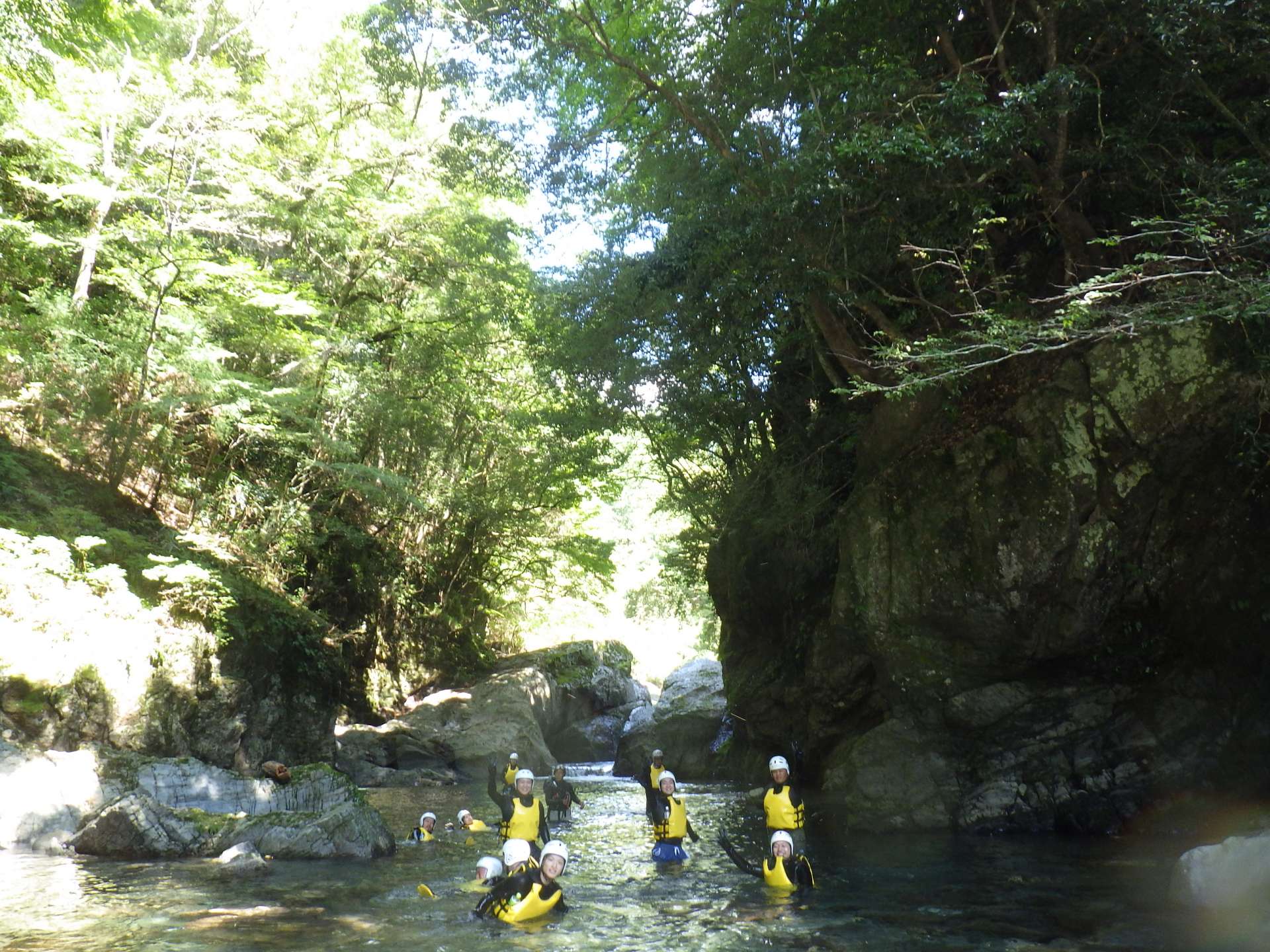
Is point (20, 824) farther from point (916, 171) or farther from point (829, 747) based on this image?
point (916, 171)

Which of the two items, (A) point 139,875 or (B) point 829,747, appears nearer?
(A) point 139,875

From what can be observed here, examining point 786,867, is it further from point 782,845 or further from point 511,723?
point 511,723

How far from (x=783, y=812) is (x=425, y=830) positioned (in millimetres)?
4771

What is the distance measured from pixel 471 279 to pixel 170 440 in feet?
24.8

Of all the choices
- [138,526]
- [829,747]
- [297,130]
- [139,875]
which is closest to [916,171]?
[829,747]

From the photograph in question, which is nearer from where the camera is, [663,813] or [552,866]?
[552,866]

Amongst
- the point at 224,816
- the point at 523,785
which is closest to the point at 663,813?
the point at 523,785

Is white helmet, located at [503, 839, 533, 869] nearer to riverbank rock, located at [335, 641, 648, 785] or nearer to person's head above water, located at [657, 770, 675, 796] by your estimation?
person's head above water, located at [657, 770, 675, 796]

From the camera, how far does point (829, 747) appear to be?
47.8ft

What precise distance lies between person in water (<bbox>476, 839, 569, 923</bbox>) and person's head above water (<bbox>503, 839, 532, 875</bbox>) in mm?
147

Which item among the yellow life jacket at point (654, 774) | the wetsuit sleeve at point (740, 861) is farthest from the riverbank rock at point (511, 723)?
the wetsuit sleeve at point (740, 861)

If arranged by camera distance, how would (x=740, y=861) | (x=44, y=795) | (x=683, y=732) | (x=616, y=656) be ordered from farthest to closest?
(x=616, y=656) → (x=683, y=732) → (x=44, y=795) → (x=740, y=861)

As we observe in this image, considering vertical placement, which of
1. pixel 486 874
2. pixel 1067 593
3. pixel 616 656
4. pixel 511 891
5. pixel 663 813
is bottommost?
pixel 663 813

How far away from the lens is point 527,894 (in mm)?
7105
